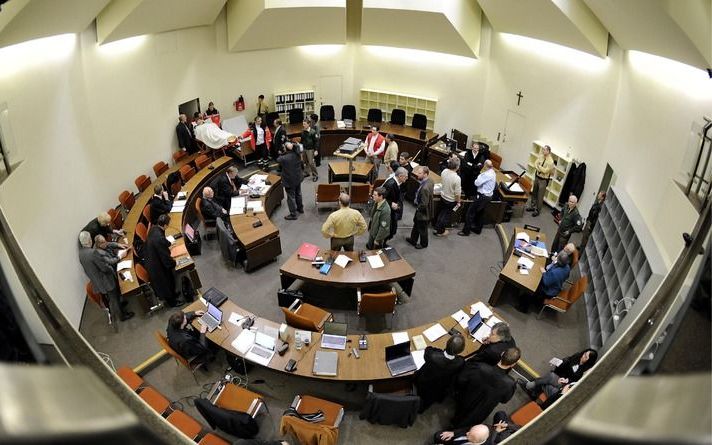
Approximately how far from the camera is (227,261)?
27.4ft

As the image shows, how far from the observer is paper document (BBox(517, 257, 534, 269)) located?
7.23 m

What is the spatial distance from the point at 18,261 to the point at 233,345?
496cm

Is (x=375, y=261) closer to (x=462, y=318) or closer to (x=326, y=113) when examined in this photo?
(x=462, y=318)

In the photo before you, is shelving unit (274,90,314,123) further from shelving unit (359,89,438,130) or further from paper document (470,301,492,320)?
paper document (470,301,492,320)

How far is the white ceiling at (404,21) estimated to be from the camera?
203 inches

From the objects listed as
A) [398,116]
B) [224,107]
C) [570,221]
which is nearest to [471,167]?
[570,221]

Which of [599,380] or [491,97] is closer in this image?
[599,380]

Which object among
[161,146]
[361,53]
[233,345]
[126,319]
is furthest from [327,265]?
[361,53]

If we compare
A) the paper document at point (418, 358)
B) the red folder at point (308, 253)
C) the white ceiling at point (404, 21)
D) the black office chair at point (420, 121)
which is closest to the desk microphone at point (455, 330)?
the paper document at point (418, 358)

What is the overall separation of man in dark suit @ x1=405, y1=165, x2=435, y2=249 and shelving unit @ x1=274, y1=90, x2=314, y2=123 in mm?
6503

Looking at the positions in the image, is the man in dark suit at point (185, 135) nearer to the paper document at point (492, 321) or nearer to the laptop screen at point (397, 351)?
the laptop screen at point (397, 351)

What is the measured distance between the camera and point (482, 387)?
4812mm

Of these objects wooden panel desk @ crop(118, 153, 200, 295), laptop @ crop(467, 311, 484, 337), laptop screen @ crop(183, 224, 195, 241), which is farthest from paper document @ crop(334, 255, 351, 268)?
wooden panel desk @ crop(118, 153, 200, 295)

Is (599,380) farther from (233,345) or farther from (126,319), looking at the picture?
(126,319)
